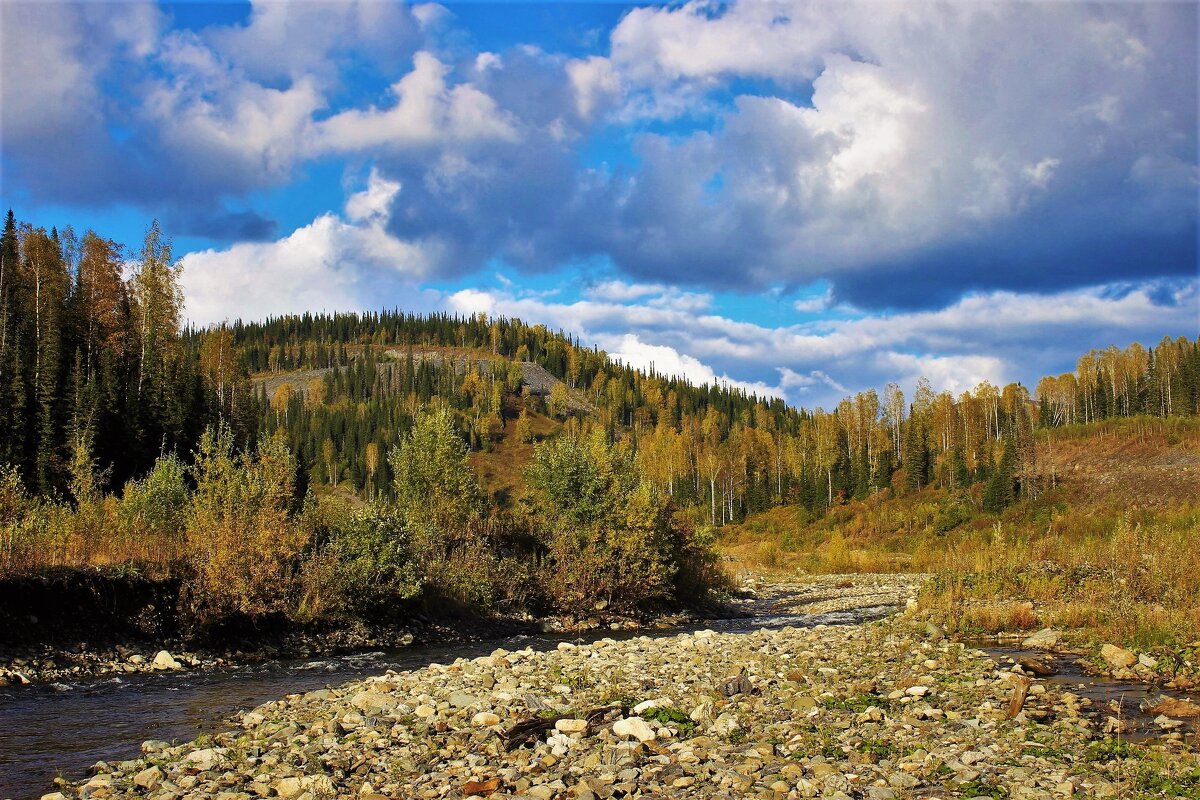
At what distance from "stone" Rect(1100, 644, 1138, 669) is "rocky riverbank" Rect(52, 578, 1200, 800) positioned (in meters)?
2.27

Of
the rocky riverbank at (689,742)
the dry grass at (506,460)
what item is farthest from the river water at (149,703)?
the dry grass at (506,460)

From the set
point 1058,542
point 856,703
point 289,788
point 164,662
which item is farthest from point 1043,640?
point 164,662

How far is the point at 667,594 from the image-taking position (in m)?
38.1

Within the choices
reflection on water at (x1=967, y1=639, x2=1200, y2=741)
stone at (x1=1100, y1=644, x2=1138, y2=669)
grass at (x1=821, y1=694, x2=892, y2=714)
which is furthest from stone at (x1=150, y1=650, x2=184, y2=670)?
stone at (x1=1100, y1=644, x2=1138, y2=669)

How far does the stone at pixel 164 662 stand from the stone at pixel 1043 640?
73.2 feet

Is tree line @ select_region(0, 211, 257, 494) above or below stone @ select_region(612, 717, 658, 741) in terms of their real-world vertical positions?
above

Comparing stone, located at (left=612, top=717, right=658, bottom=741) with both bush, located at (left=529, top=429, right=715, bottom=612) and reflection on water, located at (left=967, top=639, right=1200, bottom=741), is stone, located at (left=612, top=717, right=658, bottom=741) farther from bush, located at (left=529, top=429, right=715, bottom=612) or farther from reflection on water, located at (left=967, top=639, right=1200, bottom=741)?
bush, located at (left=529, top=429, right=715, bottom=612)

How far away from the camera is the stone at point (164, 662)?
75.2 ft

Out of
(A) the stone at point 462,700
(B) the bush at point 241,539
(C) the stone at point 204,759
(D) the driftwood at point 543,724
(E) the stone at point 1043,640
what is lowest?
(E) the stone at point 1043,640

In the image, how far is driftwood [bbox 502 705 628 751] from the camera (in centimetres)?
1227

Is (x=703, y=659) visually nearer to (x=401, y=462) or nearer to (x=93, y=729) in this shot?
(x=93, y=729)

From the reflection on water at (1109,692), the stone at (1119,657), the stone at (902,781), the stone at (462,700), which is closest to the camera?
the stone at (902,781)

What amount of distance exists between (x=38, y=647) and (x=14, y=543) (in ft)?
12.7

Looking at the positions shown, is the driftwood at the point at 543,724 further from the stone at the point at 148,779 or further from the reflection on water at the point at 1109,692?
the reflection on water at the point at 1109,692
